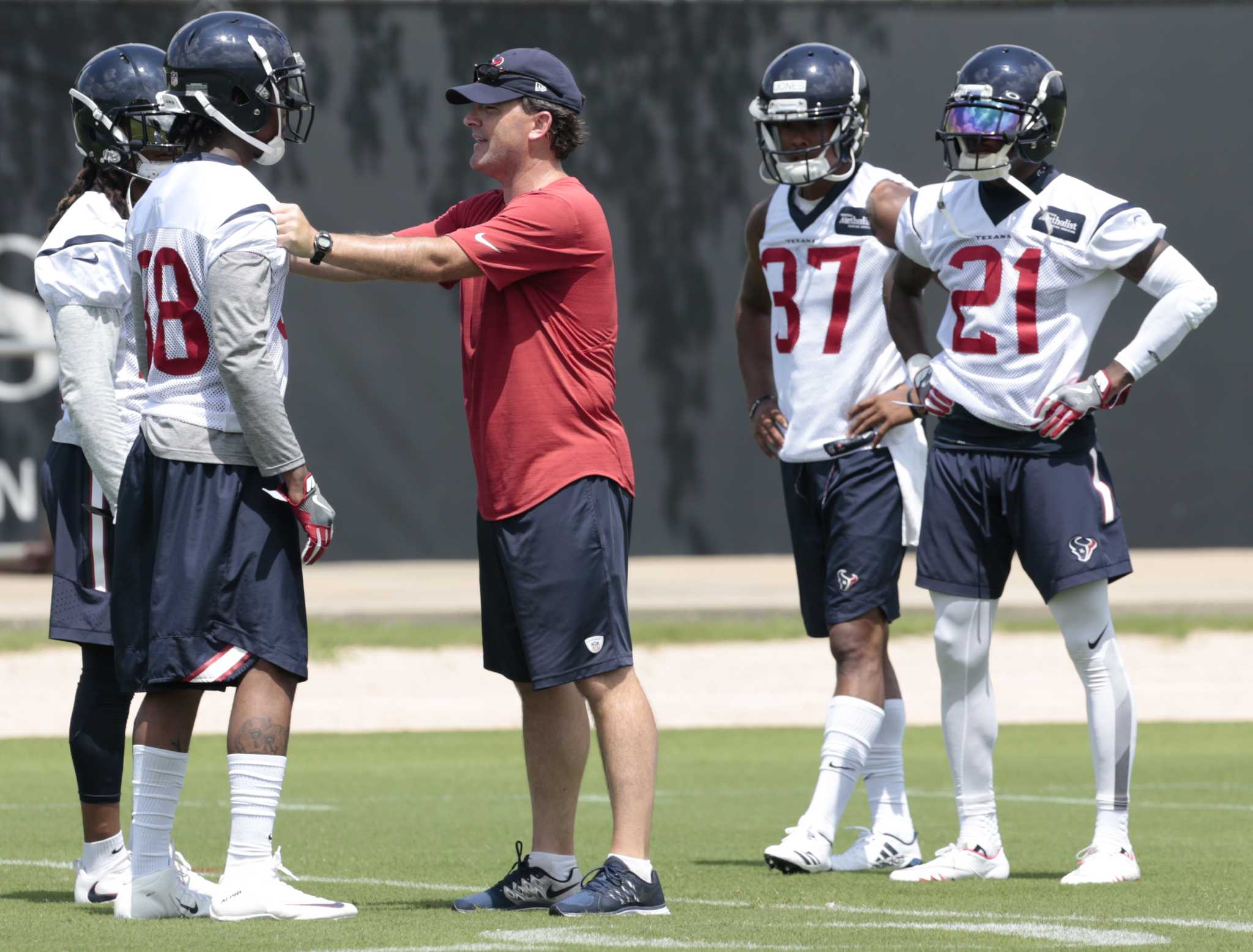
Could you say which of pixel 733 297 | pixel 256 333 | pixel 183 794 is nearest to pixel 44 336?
pixel 733 297

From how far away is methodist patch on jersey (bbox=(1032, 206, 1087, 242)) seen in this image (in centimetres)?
627

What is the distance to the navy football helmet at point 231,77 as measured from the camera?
5.37 m

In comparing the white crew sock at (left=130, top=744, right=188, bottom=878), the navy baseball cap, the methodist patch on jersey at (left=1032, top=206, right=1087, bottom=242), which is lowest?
the white crew sock at (left=130, top=744, right=188, bottom=878)

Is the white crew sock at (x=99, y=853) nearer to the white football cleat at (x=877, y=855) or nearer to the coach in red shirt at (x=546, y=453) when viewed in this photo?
the coach in red shirt at (x=546, y=453)

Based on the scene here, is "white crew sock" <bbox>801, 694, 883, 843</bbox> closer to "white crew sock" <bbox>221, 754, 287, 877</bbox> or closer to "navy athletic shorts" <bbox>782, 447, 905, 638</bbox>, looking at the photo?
"navy athletic shorts" <bbox>782, 447, 905, 638</bbox>

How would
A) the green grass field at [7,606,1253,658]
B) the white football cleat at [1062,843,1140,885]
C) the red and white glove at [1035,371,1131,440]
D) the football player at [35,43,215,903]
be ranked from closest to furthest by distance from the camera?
the football player at [35,43,215,903]
the white football cleat at [1062,843,1140,885]
the red and white glove at [1035,371,1131,440]
the green grass field at [7,606,1253,658]

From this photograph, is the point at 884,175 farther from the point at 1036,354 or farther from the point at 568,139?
the point at 568,139

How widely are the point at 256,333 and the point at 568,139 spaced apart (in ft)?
3.53

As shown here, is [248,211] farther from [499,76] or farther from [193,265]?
[499,76]

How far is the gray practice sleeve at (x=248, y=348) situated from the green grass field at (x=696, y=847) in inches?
46.4

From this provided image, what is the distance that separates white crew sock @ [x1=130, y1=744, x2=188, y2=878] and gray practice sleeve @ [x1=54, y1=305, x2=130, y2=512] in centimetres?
82

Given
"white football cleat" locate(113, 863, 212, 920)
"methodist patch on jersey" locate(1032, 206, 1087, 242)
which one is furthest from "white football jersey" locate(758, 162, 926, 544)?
"white football cleat" locate(113, 863, 212, 920)

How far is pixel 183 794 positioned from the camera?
9.10 m

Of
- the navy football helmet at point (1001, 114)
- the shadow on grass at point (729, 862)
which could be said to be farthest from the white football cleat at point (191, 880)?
the navy football helmet at point (1001, 114)
